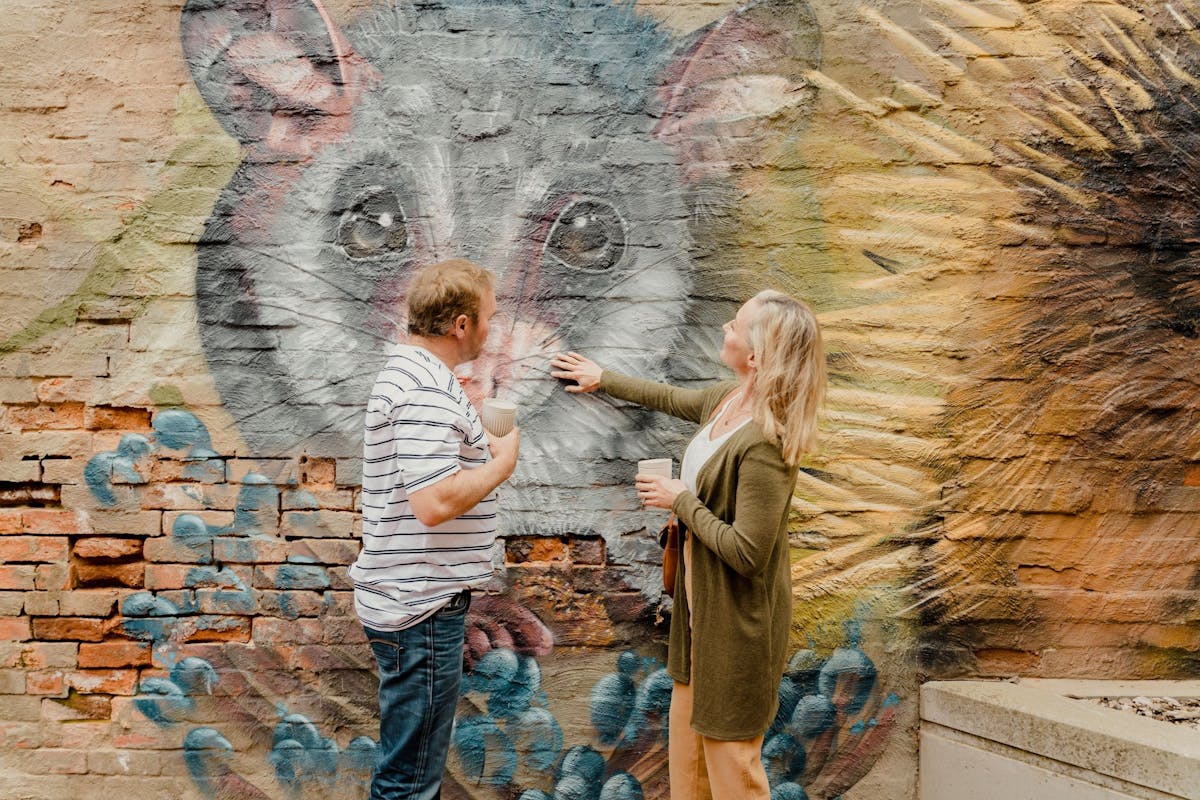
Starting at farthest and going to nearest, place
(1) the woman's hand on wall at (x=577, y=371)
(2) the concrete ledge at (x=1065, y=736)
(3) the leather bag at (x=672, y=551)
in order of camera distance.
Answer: (1) the woman's hand on wall at (x=577, y=371) < (3) the leather bag at (x=672, y=551) < (2) the concrete ledge at (x=1065, y=736)

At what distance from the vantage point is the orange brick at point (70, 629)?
281 cm

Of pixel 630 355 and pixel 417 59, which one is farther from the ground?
pixel 417 59

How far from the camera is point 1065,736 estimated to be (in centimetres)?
241

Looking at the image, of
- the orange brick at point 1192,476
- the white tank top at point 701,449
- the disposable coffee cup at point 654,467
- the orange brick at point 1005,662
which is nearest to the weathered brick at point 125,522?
the disposable coffee cup at point 654,467

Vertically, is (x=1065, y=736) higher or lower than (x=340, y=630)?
lower

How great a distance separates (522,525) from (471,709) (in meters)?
0.61

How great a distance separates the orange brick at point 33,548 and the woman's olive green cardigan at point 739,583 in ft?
6.67

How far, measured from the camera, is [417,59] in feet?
9.25

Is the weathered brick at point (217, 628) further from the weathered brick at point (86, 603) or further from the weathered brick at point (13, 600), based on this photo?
the weathered brick at point (13, 600)

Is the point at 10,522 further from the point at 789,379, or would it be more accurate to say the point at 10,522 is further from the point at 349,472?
the point at 789,379

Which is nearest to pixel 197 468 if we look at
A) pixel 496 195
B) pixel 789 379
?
pixel 496 195

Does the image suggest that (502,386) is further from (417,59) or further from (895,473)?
(895,473)

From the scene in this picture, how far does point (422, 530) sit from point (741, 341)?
0.93 meters

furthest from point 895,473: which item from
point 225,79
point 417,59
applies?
point 225,79
